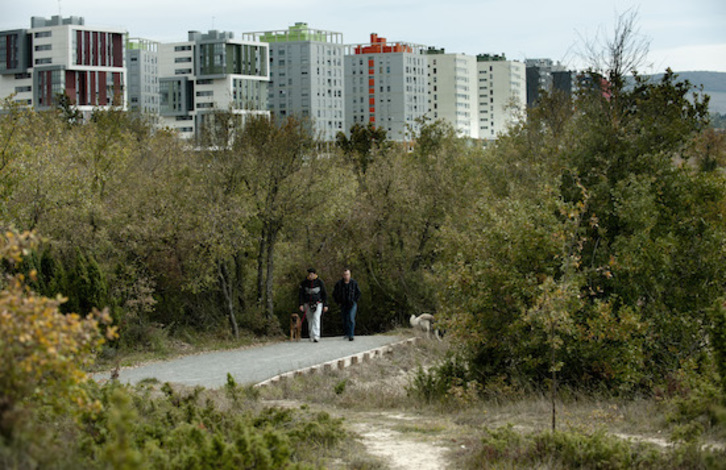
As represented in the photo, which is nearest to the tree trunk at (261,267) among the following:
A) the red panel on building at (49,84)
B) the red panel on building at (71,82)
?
the red panel on building at (71,82)

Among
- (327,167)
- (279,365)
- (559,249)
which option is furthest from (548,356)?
(327,167)

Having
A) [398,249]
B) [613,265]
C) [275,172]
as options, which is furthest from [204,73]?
[613,265]

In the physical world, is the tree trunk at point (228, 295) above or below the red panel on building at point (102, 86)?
below

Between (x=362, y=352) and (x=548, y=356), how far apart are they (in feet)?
25.1

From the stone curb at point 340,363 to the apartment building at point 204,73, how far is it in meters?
131

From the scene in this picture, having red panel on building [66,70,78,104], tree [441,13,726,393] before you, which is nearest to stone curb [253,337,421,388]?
tree [441,13,726,393]

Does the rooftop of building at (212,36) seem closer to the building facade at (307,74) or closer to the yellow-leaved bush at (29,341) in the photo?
the building facade at (307,74)

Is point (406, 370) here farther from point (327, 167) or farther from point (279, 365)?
point (327, 167)

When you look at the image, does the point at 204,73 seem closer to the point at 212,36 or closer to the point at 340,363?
the point at 212,36

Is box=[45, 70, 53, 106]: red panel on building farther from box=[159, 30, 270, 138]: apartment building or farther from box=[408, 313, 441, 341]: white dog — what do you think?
box=[408, 313, 441, 341]: white dog

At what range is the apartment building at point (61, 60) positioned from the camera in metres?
132

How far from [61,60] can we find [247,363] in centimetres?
12202

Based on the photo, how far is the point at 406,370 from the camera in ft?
72.8

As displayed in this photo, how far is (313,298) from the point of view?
25.0 m
